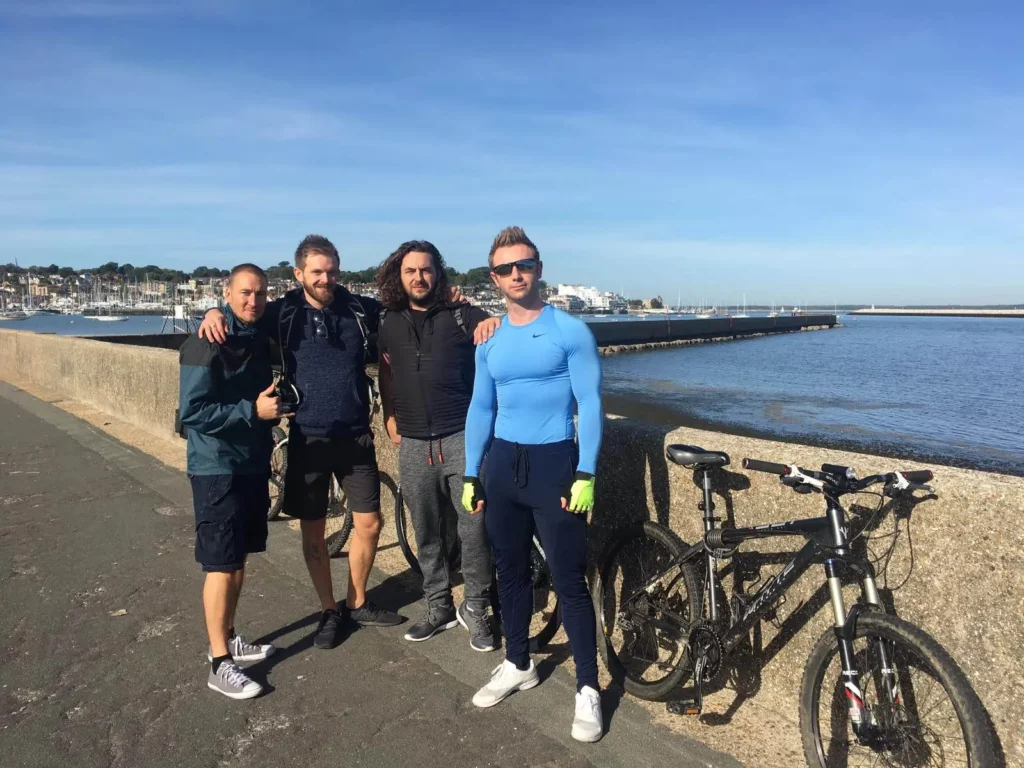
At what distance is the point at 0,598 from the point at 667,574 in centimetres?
407

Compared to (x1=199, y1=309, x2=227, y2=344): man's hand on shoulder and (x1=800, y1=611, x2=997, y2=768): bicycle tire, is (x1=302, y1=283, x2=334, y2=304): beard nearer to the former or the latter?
(x1=199, y1=309, x2=227, y2=344): man's hand on shoulder

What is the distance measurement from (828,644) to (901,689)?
0.28 meters

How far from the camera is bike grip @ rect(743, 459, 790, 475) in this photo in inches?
108

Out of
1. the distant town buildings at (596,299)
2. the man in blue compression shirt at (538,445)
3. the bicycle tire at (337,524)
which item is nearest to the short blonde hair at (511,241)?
the man in blue compression shirt at (538,445)

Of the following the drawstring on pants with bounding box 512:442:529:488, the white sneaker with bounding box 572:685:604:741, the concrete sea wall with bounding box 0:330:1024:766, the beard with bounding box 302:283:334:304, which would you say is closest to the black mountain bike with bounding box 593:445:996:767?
the concrete sea wall with bounding box 0:330:1024:766

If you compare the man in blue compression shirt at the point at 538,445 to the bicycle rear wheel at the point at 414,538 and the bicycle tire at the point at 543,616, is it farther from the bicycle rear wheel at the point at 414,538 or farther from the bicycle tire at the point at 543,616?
the bicycle rear wheel at the point at 414,538

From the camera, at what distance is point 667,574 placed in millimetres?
3414

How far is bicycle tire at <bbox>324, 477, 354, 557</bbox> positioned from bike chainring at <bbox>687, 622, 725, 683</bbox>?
284 cm

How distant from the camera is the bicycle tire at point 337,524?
211 inches

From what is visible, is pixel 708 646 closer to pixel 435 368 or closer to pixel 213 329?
pixel 435 368

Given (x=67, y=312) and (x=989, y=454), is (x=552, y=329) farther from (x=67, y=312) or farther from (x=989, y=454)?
(x=67, y=312)

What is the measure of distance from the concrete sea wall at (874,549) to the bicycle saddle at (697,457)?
150 mm

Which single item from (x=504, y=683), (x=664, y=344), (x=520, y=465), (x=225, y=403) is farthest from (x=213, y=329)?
(x=664, y=344)

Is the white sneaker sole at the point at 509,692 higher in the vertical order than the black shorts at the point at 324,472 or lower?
lower
